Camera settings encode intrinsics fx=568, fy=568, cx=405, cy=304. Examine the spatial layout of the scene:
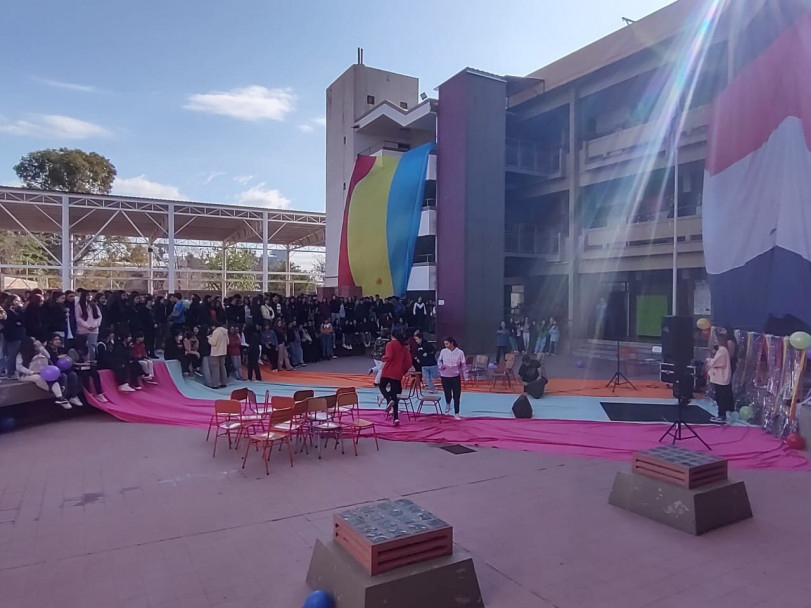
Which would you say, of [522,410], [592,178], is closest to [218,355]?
[522,410]

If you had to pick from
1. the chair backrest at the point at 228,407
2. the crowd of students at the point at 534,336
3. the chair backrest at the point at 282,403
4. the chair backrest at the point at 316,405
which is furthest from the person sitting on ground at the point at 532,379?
the crowd of students at the point at 534,336

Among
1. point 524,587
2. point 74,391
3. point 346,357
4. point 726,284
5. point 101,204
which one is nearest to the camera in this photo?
point 524,587

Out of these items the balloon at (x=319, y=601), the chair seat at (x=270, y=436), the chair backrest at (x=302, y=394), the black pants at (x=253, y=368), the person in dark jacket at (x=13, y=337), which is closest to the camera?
the balloon at (x=319, y=601)

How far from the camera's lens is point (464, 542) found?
5.02 m

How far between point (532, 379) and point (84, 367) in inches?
345

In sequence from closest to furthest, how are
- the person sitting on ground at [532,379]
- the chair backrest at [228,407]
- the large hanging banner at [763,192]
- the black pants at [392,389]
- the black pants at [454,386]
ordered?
1. the chair backrest at [228,407]
2. the black pants at [392,389]
3. the black pants at [454,386]
4. the large hanging banner at [763,192]
5. the person sitting on ground at [532,379]

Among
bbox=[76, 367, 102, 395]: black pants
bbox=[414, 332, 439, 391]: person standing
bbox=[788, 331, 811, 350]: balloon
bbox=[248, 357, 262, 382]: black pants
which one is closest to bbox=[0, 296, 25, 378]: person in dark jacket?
bbox=[76, 367, 102, 395]: black pants

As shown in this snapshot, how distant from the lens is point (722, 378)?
32.4 ft

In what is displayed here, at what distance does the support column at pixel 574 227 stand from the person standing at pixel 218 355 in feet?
48.1

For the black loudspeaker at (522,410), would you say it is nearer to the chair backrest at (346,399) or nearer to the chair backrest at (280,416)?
the chair backrest at (346,399)

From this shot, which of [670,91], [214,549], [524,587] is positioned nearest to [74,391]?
[214,549]

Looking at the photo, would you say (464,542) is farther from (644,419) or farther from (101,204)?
(101,204)

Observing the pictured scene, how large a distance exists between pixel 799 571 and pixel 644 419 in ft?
18.8

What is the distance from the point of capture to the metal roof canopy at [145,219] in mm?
23109
